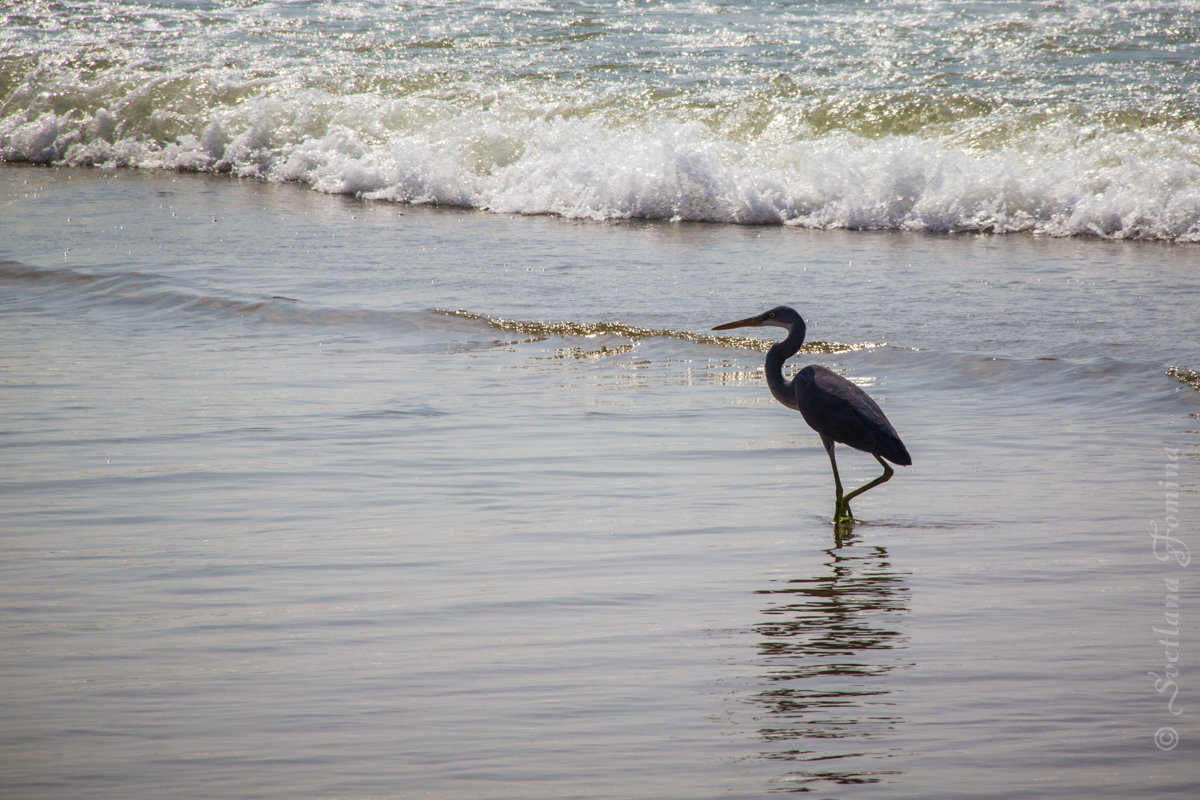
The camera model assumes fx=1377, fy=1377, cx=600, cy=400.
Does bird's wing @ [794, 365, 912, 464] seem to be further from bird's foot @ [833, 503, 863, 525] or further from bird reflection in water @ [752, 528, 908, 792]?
bird reflection in water @ [752, 528, 908, 792]

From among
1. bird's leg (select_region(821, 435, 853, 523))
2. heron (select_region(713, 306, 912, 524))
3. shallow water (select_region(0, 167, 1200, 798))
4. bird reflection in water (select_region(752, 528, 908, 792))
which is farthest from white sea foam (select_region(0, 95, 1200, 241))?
bird reflection in water (select_region(752, 528, 908, 792))

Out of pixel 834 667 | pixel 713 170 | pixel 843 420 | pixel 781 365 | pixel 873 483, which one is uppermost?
pixel 713 170

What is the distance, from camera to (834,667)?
3600 mm

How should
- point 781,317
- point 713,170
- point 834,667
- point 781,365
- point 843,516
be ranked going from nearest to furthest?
point 834,667 → point 843,516 → point 781,365 → point 781,317 → point 713,170

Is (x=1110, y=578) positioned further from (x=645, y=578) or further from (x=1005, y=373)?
(x=1005, y=373)

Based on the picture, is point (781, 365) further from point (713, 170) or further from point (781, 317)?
point (713, 170)

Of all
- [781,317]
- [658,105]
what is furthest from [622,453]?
[658,105]

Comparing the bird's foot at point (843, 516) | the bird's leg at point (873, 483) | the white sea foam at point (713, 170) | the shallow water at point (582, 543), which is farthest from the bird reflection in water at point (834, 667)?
the white sea foam at point (713, 170)

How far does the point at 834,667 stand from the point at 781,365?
8.88ft

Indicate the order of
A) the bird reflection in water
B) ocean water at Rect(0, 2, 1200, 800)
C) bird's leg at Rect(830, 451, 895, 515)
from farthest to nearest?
bird's leg at Rect(830, 451, 895, 515) → ocean water at Rect(0, 2, 1200, 800) → the bird reflection in water

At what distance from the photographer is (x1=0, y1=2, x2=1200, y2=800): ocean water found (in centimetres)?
320

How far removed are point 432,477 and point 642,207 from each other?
808cm
